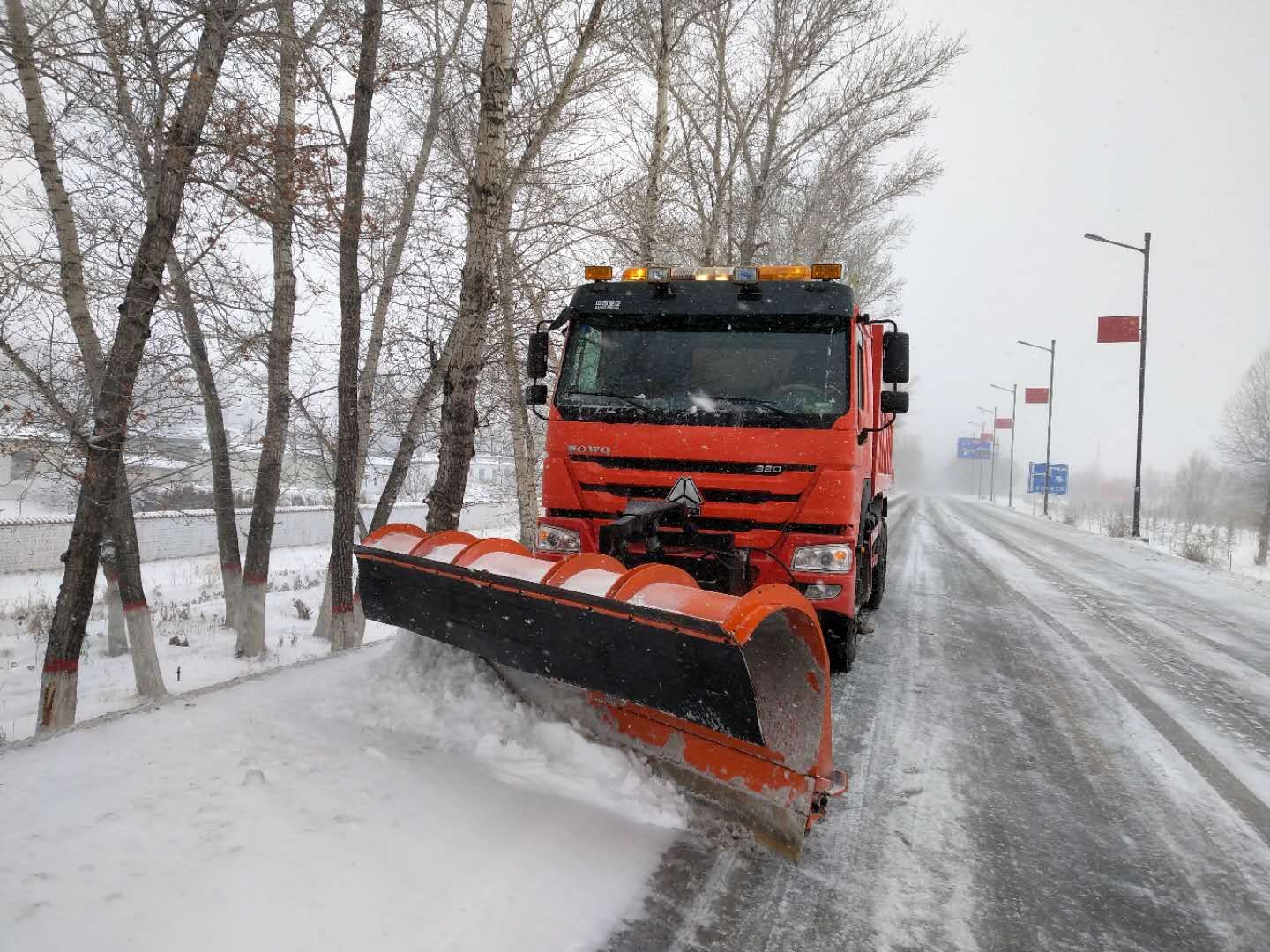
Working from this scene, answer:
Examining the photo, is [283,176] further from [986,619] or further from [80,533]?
[986,619]

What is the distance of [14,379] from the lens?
686 centimetres

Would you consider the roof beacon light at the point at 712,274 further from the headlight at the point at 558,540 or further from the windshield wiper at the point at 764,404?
the headlight at the point at 558,540

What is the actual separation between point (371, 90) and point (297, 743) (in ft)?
20.6

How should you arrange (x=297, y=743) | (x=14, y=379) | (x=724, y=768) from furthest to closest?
1. (x=14, y=379)
2. (x=297, y=743)
3. (x=724, y=768)

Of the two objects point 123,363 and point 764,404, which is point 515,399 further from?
point 764,404

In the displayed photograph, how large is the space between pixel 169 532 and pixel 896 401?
2219cm

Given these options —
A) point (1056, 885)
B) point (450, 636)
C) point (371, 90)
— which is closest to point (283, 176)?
point (371, 90)

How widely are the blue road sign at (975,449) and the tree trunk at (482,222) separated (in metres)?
70.1

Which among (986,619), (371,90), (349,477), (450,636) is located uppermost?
(371,90)

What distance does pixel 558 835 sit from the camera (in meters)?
2.82

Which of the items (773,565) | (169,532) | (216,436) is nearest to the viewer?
(773,565)

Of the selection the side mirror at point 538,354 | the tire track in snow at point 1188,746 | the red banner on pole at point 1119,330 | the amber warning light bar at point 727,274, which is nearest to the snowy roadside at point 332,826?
the side mirror at point 538,354

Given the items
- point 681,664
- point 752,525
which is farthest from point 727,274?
point 681,664

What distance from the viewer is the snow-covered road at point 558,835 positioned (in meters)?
2.28
